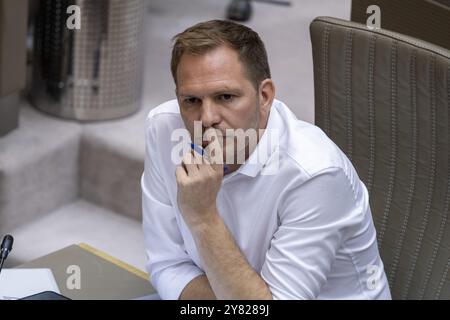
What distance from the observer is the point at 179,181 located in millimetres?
1739

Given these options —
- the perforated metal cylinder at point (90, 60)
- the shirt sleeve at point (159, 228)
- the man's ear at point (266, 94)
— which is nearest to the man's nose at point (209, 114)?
the man's ear at point (266, 94)

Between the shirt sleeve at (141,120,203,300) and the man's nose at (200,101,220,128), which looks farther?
the shirt sleeve at (141,120,203,300)

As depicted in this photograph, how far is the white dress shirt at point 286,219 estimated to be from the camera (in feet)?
5.77

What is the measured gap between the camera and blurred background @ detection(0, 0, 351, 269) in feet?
10.3

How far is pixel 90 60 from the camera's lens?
130 inches

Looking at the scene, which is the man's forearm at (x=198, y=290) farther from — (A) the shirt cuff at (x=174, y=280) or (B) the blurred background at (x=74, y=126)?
(B) the blurred background at (x=74, y=126)

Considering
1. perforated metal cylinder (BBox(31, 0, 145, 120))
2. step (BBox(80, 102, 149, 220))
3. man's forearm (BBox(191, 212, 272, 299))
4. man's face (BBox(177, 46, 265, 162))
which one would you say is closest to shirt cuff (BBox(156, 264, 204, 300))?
man's forearm (BBox(191, 212, 272, 299))

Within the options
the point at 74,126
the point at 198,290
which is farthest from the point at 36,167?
the point at 198,290

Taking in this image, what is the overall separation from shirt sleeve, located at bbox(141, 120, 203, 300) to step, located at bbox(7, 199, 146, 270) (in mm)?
1049

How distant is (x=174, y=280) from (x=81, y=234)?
129 centimetres

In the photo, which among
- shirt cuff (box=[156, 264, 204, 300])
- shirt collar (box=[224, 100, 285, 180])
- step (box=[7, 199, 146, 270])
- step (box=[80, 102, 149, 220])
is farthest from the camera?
step (box=[80, 102, 149, 220])

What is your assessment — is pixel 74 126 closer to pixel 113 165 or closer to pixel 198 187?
pixel 113 165

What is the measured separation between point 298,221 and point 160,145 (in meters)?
0.36

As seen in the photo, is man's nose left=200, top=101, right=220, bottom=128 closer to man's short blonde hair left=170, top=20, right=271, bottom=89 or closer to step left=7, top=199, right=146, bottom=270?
man's short blonde hair left=170, top=20, right=271, bottom=89
